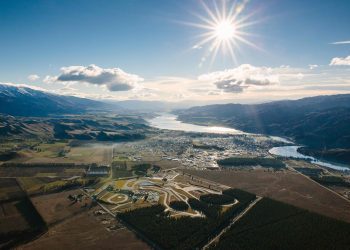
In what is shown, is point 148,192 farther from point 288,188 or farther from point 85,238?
point 288,188

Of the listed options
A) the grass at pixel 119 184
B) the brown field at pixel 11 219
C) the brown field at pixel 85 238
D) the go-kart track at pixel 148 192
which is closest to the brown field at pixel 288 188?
the go-kart track at pixel 148 192

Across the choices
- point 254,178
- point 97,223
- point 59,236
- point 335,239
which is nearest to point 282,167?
point 254,178

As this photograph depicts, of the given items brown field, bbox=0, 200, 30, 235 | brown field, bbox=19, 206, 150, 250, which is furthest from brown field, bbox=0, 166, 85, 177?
brown field, bbox=19, 206, 150, 250

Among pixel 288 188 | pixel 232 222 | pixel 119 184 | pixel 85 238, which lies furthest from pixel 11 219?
pixel 288 188

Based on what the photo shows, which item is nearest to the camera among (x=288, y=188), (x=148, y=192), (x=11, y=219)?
(x=11, y=219)

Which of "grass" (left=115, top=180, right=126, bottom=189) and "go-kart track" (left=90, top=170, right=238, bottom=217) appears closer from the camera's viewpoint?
"go-kart track" (left=90, top=170, right=238, bottom=217)

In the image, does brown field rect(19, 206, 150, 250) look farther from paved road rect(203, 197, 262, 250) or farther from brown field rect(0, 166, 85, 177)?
brown field rect(0, 166, 85, 177)

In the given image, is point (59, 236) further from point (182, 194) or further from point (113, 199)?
point (182, 194)
